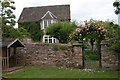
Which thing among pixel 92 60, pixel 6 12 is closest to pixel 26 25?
pixel 6 12

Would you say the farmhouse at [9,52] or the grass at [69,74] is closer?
the grass at [69,74]

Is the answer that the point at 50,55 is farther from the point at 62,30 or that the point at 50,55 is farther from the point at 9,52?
the point at 62,30

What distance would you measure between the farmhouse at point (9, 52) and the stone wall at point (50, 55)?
428mm

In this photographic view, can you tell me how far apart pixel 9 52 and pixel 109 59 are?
681 cm

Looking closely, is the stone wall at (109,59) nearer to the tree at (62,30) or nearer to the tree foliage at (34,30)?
the tree at (62,30)

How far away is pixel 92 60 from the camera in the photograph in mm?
11047

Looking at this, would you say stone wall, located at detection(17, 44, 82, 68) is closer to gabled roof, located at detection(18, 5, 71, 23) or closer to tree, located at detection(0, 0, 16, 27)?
tree, located at detection(0, 0, 16, 27)

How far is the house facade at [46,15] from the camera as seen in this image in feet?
92.6

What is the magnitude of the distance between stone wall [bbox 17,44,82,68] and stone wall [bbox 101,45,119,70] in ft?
5.33

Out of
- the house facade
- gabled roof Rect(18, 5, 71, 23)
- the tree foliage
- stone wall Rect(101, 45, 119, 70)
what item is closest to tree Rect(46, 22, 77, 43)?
the house facade

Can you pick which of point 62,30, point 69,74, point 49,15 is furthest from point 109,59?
point 49,15

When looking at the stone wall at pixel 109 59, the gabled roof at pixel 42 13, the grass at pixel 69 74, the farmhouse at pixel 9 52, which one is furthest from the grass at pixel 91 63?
the gabled roof at pixel 42 13

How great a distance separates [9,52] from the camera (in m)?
11.9

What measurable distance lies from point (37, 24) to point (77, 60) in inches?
746
